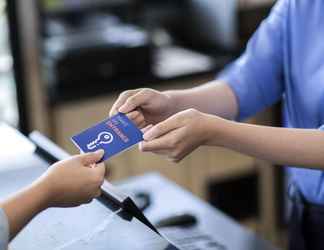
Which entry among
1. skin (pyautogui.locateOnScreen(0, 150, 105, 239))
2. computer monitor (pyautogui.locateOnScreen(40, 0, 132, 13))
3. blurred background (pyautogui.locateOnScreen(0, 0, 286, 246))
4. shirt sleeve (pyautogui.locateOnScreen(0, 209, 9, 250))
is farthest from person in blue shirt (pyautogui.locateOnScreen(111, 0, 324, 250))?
computer monitor (pyautogui.locateOnScreen(40, 0, 132, 13))

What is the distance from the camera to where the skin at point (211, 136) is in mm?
1063

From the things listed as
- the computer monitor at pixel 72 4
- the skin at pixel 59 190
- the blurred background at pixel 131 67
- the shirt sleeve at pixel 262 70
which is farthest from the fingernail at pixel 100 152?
the computer monitor at pixel 72 4

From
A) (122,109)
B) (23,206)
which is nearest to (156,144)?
(122,109)

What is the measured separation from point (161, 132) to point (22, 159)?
14.7 inches

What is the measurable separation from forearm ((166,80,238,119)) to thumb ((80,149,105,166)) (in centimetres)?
34

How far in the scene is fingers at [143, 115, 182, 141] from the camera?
41.4 inches

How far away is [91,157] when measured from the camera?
3.31 ft

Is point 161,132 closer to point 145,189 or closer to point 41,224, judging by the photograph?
point 41,224

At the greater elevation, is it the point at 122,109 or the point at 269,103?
the point at 122,109

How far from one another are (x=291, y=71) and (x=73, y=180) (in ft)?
2.03

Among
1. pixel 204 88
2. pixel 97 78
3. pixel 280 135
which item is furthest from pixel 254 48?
pixel 97 78

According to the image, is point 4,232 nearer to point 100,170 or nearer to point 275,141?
point 100,170

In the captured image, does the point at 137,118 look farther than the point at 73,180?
Yes

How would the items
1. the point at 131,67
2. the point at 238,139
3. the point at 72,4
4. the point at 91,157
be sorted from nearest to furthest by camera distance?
the point at 91,157 < the point at 238,139 < the point at 131,67 < the point at 72,4
